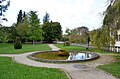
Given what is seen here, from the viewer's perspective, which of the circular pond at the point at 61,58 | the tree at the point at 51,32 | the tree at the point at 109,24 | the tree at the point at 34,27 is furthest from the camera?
the tree at the point at 51,32

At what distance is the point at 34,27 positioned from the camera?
47.0 meters

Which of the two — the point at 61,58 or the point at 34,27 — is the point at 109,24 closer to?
the point at 61,58

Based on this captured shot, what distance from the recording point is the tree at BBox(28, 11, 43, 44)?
46.7 meters

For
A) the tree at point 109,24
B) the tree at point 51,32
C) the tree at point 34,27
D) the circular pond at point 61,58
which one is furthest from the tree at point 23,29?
the tree at point 109,24

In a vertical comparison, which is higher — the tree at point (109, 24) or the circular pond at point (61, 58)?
the tree at point (109, 24)

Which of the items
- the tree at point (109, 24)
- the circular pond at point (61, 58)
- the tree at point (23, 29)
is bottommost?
the circular pond at point (61, 58)

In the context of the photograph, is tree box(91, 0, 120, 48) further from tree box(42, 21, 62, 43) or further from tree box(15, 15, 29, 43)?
tree box(42, 21, 62, 43)

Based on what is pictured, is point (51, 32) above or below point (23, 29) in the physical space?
below

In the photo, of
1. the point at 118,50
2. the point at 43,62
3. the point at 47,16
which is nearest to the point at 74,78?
the point at 43,62

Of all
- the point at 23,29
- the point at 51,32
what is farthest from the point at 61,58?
the point at 51,32

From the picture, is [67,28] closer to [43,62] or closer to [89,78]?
[43,62]

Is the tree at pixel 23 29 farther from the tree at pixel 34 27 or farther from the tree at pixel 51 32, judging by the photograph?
the tree at pixel 51 32

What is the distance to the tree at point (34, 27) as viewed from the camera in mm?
46656

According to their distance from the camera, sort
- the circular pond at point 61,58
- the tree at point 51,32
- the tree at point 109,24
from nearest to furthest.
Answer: the circular pond at point 61,58
the tree at point 109,24
the tree at point 51,32
